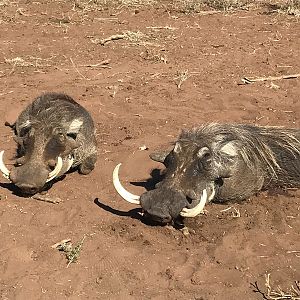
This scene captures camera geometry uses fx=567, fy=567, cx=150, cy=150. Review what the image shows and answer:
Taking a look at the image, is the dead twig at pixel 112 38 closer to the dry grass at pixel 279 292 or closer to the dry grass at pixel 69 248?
the dry grass at pixel 69 248

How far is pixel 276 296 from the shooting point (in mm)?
3355

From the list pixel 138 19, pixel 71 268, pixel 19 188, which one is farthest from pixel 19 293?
pixel 138 19

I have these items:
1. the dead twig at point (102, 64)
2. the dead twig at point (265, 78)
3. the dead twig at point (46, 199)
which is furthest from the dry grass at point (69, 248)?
the dead twig at point (102, 64)

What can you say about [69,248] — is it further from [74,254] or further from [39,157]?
[39,157]

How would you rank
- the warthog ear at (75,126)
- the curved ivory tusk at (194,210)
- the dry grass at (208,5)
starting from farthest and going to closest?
the dry grass at (208,5), the warthog ear at (75,126), the curved ivory tusk at (194,210)

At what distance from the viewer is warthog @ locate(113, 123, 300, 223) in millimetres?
3914

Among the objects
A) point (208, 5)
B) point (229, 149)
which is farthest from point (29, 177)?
point (208, 5)

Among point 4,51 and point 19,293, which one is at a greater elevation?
point 19,293

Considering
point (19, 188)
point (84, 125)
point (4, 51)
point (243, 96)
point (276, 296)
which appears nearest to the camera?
point (276, 296)

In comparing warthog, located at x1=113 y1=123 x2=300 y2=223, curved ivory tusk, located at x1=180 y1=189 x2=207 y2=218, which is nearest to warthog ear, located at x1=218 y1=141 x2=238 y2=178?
warthog, located at x1=113 y1=123 x2=300 y2=223

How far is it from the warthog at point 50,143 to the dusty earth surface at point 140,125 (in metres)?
0.17

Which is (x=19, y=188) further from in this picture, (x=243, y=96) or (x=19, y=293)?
(x=243, y=96)

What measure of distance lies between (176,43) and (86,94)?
2372 millimetres

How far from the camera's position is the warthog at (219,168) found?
3.91m
